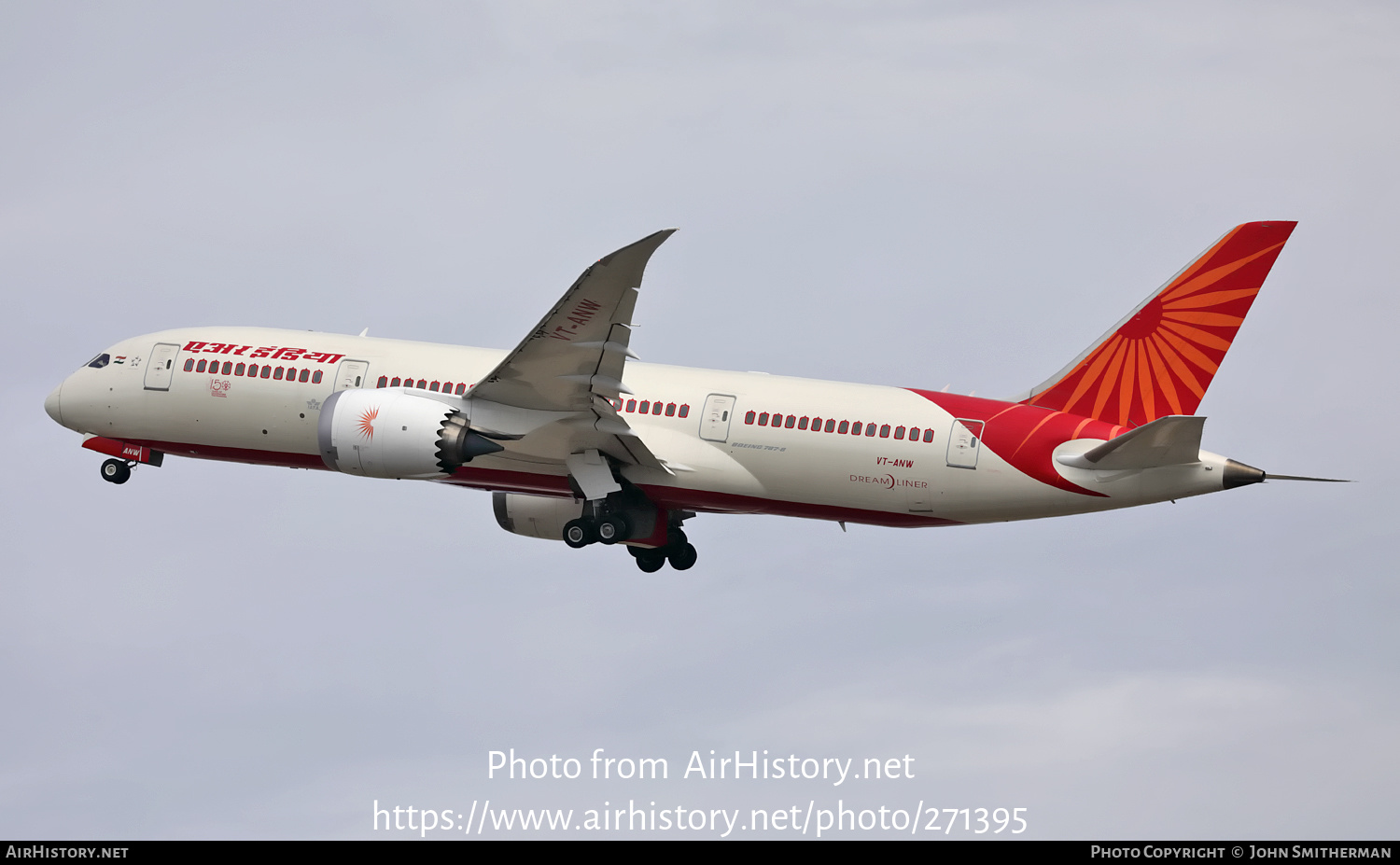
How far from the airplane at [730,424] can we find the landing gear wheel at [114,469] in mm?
3864

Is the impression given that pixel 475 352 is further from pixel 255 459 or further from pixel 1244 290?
pixel 1244 290

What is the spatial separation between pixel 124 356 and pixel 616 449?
49.0 ft

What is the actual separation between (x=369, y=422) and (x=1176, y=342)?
20.1 metres

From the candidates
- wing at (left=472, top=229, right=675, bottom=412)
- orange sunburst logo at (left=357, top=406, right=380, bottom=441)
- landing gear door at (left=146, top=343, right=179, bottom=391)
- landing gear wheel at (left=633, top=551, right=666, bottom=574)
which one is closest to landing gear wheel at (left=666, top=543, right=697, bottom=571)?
landing gear wheel at (left=633, top=551, right=666, bottom=574)

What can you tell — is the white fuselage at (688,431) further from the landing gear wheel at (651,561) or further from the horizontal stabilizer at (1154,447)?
the landing gear wheel at (651,561)

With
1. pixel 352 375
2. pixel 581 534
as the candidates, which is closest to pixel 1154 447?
pixel 581 534

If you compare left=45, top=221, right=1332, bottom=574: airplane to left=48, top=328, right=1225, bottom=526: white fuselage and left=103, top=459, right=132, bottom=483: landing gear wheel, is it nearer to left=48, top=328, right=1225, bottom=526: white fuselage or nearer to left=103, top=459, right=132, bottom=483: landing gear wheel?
left=48, top=328, right=1225, bottom=526: white fuselage

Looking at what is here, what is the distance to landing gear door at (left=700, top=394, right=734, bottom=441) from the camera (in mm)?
45156

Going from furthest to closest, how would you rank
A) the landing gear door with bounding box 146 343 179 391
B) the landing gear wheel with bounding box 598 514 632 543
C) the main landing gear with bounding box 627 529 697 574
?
the main landing gear with bounding box 627 529 697 574, the landing gear door with bounding box 146 343 179 391, the landing gear wheel with bounding box 598 514 632 543

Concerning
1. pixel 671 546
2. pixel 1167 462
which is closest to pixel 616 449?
pixel 671 546

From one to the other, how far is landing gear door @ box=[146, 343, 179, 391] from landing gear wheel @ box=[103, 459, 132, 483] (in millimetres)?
2771

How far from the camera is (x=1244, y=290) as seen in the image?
43719mm

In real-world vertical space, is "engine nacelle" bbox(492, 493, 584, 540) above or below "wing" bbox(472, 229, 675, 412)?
below

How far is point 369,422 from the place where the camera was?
4319 cm
